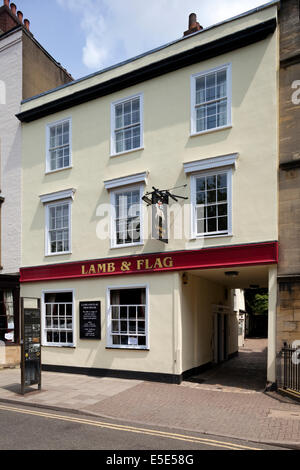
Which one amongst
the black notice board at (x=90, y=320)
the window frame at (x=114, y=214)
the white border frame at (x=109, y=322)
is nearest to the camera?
the white border frame at (x=109, y=322)

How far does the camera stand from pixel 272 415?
8578 millimetres

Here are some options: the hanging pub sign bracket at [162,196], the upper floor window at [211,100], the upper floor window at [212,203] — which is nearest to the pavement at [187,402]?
the upper floor window at [212,203]

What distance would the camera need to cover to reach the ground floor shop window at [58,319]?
48.0 feet

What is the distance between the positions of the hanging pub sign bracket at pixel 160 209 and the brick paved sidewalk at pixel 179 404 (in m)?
4.45

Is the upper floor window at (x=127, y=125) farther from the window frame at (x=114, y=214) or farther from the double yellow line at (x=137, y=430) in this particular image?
the double yellow line at (x=137, y=430)

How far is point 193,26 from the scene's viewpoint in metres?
14.8

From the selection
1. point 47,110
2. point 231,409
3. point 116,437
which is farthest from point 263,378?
point 47,110

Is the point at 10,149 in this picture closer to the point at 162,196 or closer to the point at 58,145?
the point at 58,145

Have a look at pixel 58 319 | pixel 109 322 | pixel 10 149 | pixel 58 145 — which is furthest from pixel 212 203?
pixel 10 149

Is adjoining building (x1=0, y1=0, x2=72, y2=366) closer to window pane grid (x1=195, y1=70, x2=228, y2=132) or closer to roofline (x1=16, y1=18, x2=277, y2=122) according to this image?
roofline (x1=16, y1=18, x2=277, y2=122)

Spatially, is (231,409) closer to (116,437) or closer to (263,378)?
(116,437)

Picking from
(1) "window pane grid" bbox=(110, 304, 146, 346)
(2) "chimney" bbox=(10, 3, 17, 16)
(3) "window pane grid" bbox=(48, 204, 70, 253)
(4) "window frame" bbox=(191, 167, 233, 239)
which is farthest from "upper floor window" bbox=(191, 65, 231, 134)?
(2) "chimney" bbox=(10, 3, 17, 16)
